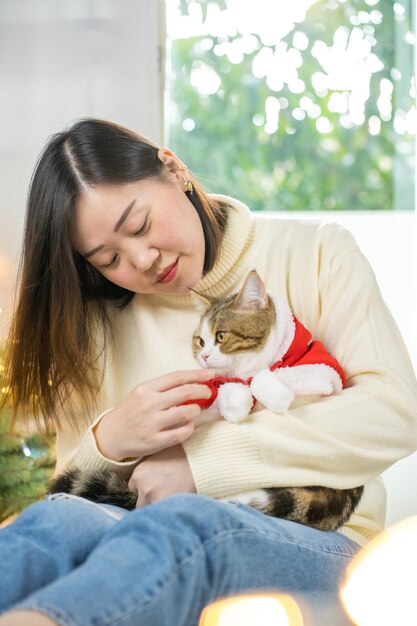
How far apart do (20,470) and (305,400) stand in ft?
3.42

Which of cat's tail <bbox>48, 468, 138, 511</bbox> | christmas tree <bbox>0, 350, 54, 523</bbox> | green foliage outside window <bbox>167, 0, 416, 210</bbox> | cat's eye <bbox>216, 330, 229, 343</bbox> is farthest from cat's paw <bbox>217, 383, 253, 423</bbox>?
green foliage outside window <bbox>167, 0, 416, 210</bbox>

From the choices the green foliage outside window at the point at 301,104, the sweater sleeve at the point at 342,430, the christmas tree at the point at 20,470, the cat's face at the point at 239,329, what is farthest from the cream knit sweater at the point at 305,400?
the green foliage outside window at the point at 301,104

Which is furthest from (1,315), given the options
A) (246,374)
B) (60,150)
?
(246,374)

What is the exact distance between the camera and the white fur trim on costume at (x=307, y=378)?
1254 millimetres

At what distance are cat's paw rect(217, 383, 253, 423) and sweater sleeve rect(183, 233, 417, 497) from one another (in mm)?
17

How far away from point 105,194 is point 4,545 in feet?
1.94

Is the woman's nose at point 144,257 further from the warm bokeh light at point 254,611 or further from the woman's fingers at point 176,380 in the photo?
the warm bokeh light at point 254,611

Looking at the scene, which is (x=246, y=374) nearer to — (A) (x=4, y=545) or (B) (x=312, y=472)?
(B) (x=312, y=472)

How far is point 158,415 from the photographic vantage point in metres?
1.24

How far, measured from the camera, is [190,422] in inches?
49.6

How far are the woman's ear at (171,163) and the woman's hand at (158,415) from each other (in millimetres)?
383

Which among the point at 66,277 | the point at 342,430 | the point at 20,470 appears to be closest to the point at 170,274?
the point at 66,277

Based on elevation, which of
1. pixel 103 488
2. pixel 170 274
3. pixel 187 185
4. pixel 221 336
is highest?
pixel 187 185

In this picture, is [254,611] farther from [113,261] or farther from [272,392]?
[113,261]
